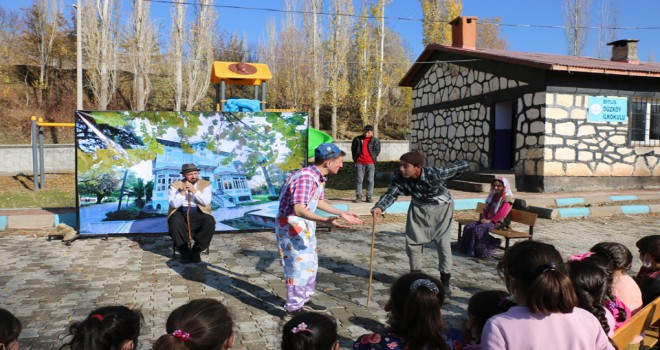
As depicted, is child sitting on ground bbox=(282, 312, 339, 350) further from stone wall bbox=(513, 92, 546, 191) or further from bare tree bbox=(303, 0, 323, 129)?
bare tree bbox=(303, 0, 323, 129)

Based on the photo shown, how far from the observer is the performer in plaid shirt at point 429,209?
17.6 ft

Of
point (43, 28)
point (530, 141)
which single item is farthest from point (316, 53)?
point (530, 141)

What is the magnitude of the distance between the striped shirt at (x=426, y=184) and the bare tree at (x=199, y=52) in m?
26.3

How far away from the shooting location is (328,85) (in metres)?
34.8

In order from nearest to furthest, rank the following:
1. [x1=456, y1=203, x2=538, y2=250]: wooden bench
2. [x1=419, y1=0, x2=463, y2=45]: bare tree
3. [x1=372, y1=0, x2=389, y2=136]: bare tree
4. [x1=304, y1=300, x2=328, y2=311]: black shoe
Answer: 1. [x1=304, y1=300, x2=328, y2=311]: black shoe
2. [x1=456, y1=203, x2=538, y2=250]: wooden bench
3. [x1=419, y1=0, x2=463, y2=45]: bare tree
4. [x1=372, y1=0, x2=389, y2=136]: bare tree

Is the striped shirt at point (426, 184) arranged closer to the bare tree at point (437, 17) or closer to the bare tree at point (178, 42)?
the bare tree at point (178, 42)

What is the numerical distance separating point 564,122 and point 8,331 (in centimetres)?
1352

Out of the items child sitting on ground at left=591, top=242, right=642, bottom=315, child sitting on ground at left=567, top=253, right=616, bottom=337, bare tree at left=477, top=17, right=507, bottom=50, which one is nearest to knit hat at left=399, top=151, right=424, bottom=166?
child sitting on ground at left=591, top=242, right=642, bottom=315

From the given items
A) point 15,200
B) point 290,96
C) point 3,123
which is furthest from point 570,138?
point 3,123

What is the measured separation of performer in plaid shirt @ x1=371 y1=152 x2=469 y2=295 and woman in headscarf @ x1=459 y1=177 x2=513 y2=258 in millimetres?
1893

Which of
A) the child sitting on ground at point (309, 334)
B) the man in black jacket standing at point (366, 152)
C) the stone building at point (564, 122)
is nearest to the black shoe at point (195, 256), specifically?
the child sitting on ground at point (309, 334)

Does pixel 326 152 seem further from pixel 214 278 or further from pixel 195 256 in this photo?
pixel 195 256

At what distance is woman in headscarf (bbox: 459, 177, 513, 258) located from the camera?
716cm

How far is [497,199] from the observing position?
739cm
